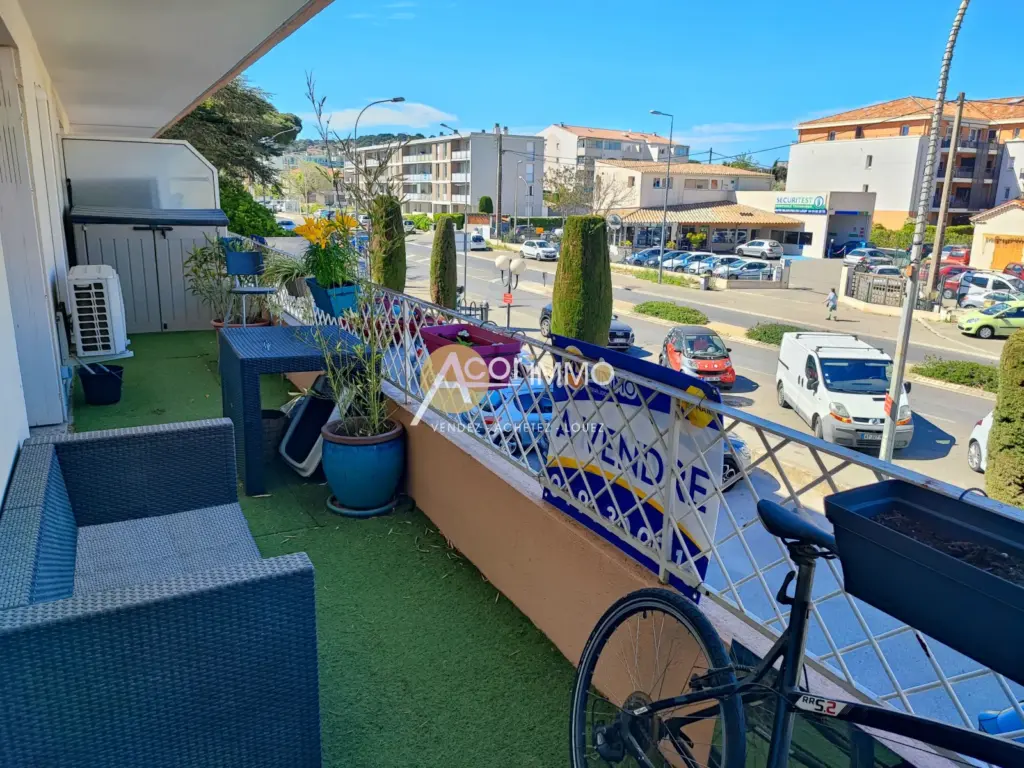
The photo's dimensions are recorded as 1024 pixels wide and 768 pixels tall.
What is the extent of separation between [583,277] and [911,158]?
127 feet

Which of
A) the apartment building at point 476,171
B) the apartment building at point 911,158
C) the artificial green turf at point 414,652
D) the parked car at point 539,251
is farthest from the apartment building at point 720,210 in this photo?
the artificial green turf at point 414,652

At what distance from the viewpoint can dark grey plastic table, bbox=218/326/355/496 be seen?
11.7ft

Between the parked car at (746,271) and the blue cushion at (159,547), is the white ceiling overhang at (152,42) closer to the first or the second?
the blue cushion at (159,547)

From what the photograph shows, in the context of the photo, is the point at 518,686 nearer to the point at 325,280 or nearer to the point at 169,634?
the point at 169,634

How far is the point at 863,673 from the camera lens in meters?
5.39

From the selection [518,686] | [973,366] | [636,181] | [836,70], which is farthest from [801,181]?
[518,686]

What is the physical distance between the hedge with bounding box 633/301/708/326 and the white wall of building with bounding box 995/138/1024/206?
111ft

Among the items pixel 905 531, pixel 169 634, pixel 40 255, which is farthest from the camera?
pixel 40 255

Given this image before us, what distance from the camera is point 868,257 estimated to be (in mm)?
34000

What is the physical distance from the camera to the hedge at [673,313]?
21.6 metres

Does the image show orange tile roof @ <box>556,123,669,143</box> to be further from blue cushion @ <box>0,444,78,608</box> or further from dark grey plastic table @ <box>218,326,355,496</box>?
blue cushion @ <box>0,444,78,608</box>

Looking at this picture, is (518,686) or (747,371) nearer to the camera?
(518,686)

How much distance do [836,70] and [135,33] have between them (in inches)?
1970

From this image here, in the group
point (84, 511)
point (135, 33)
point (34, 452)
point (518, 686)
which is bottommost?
point (518, 686)
